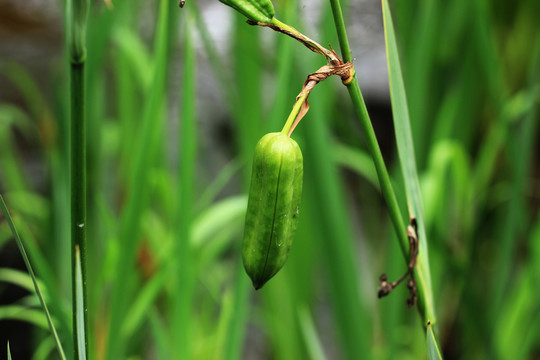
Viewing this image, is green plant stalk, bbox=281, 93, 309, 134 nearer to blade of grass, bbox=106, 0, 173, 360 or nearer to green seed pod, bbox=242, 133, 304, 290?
green seed pod, bbox=242, 133, 304, 290

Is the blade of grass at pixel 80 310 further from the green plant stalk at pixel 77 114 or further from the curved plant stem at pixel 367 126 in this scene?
the curved plant stem at pixel 367 126

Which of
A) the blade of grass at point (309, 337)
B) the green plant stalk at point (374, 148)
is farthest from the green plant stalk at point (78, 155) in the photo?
the blade of grass at point (309, 337)

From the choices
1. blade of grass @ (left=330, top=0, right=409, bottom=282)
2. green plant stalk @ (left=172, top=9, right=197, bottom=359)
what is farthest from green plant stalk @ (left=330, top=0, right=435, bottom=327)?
green plant stalk @ (left=172, top=9, right=197, bottom=359)

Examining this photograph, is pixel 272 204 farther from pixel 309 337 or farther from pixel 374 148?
pixel 309 337

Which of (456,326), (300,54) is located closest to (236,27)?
(300,54)

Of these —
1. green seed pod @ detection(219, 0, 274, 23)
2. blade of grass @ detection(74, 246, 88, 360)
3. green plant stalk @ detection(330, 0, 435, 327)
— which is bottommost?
blade of grass @ detection(74, 246, 88, 360)
